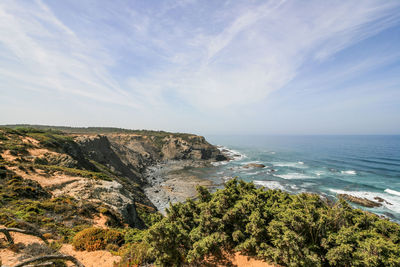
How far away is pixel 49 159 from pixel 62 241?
24.0 metres

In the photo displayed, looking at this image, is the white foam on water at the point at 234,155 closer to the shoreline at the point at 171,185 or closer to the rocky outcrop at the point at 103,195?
the shoreline at the point at 171,185

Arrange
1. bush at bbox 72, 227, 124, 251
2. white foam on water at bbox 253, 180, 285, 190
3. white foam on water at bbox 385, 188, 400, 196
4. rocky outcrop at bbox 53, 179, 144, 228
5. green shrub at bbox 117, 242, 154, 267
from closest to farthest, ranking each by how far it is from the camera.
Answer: green shrub at bbox 117, 242, 154, 267 < bush at bbox 72, 227, 124, 251 < rocky outcrop at bbox 53, 179, 144, 228 < white foam on water at bbox 385, 188, 400, 196 < white foam on water at bbox 253, 180, 285, 190

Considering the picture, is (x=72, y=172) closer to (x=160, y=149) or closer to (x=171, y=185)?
(x=171, y=185)

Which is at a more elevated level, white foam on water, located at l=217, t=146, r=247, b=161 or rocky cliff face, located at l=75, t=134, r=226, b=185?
rocky cliff face, located at l=75, t=134, r=226, b=185

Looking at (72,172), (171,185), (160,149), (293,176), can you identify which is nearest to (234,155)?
(160,149)

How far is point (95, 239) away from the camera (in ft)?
37.8

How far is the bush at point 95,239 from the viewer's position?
10.9 m

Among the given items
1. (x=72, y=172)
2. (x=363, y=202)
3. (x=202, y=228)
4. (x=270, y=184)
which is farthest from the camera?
(x=270, y=184)

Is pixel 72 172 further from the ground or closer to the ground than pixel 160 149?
further from the ground

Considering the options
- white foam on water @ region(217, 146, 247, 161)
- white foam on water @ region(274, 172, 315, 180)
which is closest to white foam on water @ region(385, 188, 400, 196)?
white foam on water @ region(274, 172, 315, 180)

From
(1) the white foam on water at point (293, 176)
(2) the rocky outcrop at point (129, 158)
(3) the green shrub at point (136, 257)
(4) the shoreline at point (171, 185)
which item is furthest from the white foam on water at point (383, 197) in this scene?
(3) the green shrub at point (136, 257)

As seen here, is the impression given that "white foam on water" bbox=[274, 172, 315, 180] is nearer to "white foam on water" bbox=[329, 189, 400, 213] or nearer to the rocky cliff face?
"white foam on water" bbox=[329, 189, 400, 213]

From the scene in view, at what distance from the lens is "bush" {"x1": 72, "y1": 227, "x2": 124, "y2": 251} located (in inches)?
429

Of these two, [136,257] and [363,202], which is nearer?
A: [136,257]
